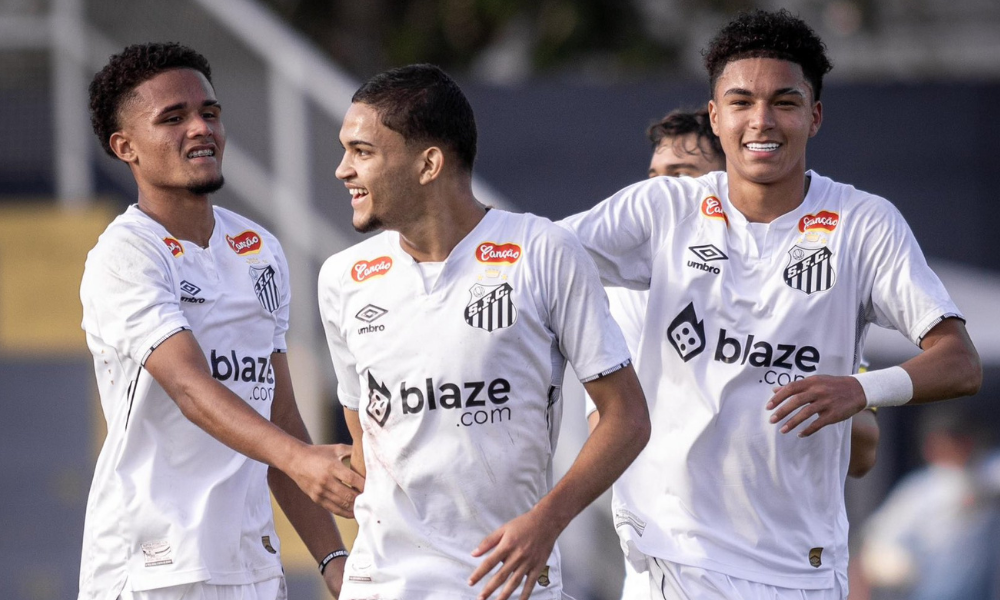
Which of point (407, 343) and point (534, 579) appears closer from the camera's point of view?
point (534, 579)

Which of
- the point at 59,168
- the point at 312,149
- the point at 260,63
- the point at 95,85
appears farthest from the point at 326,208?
the point at 95,85

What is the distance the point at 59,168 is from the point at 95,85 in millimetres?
7117

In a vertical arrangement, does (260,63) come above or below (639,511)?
above

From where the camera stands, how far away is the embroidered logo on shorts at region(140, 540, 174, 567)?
413 cm

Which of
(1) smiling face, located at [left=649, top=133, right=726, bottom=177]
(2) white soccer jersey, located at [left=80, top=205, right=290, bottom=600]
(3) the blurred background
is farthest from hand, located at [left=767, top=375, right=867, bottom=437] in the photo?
(3) the blurred background

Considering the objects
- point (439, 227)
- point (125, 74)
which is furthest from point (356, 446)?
point (125, 74)

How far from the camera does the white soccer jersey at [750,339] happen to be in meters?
4.27

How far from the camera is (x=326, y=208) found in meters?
10.0

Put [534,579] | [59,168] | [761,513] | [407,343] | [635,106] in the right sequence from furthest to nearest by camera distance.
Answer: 1. [635,106]
2. [59,168]
3. [761,513]
4. [407,343]
5. [534,579]

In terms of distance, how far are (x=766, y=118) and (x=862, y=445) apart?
4.38 ft

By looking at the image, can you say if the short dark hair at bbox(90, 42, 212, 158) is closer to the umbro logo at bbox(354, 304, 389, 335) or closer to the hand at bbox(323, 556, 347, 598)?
the umbro logo at bbox(354, 304, 389, 335)

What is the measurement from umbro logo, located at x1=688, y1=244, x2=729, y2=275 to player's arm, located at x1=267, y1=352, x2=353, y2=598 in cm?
136

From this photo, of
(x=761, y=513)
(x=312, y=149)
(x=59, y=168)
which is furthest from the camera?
(x=59, y=168)

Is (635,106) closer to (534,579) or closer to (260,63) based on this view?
(260,63)
